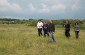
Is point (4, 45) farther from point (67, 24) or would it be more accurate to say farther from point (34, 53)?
point (67, 24)

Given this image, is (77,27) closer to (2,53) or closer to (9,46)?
(9,46)

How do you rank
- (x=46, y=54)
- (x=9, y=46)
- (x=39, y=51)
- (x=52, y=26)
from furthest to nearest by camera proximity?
(x=52, y=26), (x=9, y=46), (x=39, y=51), (x=46, y=54)

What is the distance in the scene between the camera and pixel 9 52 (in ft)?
48.4

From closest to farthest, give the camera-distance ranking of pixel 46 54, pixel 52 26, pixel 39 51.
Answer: pixel 46 54 < pixel 39 51 < pixel 52 26

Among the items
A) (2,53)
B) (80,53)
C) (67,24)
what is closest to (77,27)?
(67,24)

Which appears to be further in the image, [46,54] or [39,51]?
[39,51]

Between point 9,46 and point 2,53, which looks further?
point 9,46

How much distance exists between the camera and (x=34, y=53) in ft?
47.0

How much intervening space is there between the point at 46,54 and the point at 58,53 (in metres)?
0.71

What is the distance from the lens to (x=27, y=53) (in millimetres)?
14273

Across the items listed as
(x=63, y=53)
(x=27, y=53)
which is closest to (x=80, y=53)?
(x=63, y=53)

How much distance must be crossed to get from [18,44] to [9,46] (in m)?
1.04

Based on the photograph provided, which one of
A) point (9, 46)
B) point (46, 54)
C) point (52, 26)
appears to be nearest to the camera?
point (46, 54)

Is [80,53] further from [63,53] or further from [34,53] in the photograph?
[34,53]
